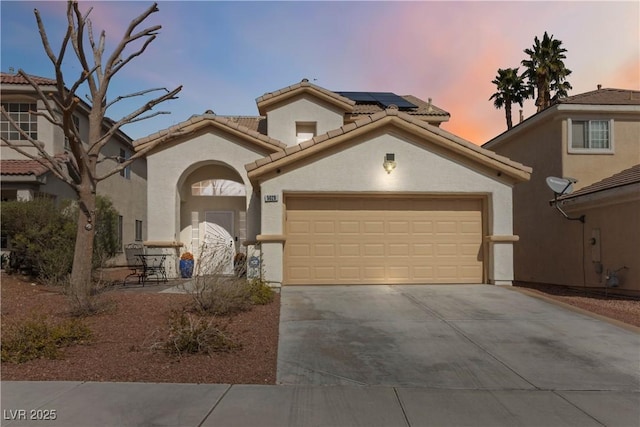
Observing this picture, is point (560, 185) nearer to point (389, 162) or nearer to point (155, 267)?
point (389, 162)

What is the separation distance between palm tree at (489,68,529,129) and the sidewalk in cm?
3494

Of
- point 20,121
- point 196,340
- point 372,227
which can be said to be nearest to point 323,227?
point 372,227

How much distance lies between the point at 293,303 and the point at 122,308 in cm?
331

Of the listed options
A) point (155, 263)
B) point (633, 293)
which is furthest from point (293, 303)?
point (633, 293)

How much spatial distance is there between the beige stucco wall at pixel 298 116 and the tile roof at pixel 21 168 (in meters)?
7.82

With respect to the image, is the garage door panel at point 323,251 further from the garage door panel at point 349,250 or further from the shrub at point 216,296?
the shrub at point 216,296

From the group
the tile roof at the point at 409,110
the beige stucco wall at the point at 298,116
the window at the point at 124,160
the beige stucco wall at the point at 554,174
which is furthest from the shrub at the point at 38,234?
the beige stucco wall at the point at 554,174

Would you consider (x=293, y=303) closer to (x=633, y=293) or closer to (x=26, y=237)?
(x=26, y=237)

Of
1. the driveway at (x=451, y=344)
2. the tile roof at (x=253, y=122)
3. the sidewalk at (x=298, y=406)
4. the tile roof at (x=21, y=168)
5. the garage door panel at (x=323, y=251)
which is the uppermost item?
the tile roof at (x=253, y=122)

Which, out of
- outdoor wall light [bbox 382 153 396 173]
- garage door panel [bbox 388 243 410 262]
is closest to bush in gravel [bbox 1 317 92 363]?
garage door panel [bbox 388 243 410 262]

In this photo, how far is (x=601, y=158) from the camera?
1638 cm

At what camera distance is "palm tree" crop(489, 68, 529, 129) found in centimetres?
3644

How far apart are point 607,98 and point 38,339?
59.6 ft

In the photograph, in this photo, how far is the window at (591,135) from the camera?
1642 centimetres
